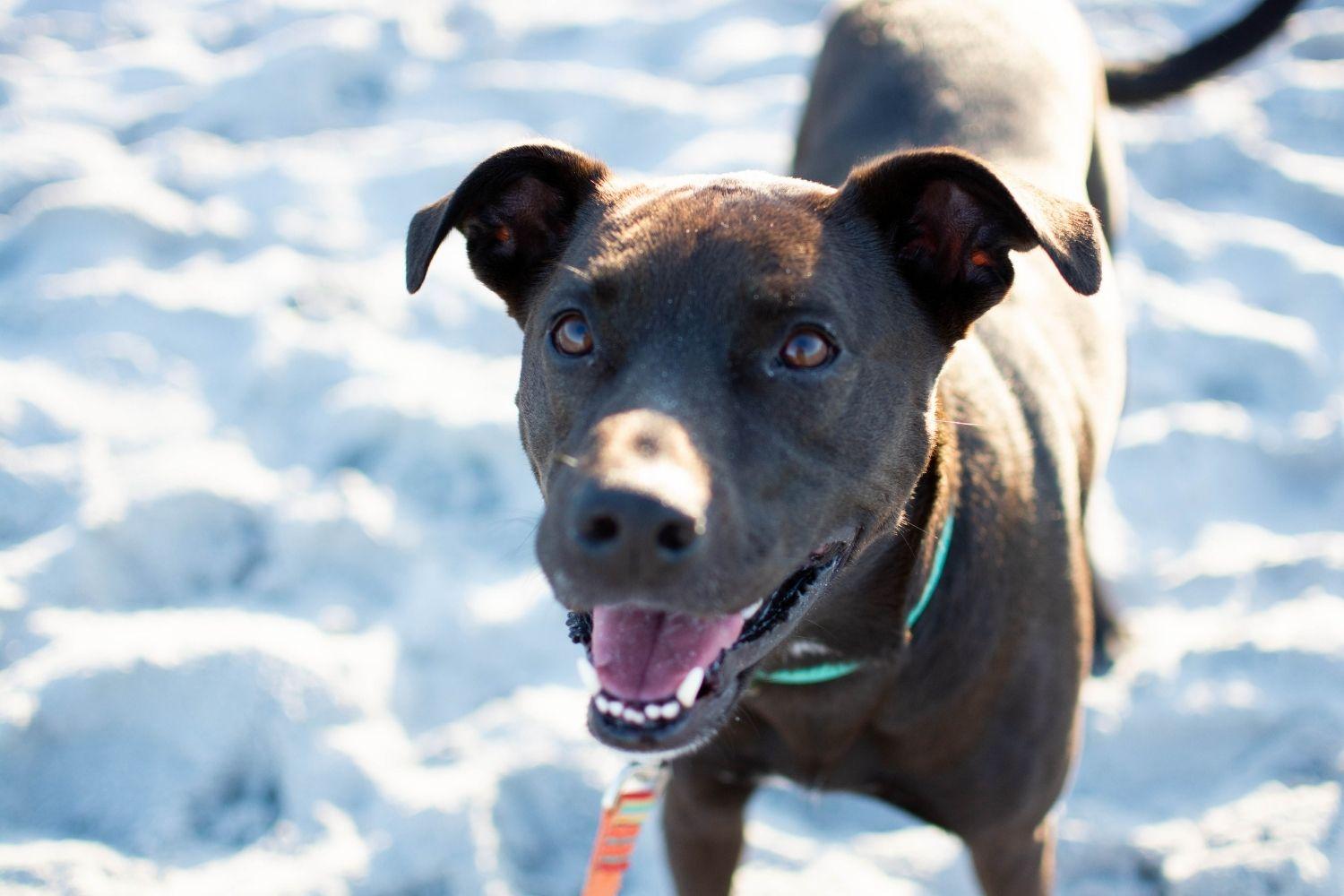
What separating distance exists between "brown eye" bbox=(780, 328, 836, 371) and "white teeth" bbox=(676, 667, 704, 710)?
53 cm

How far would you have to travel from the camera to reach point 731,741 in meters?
2.47

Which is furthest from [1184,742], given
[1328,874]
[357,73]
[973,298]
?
[357,73]

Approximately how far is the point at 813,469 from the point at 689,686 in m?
0.41

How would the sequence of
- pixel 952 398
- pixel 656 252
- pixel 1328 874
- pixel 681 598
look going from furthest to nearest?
pixel 1328 874 < pixel 952 398 < pixel 656 252 < pixel 681 598

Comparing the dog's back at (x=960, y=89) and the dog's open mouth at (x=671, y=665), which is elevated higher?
the dog's back at (x=960, y=89)

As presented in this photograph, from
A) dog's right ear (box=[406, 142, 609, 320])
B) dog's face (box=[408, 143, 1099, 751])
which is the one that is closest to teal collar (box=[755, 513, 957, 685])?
dog's face (box=[408, 143, 1099, 751])

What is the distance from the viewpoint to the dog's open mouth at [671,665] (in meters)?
1.90

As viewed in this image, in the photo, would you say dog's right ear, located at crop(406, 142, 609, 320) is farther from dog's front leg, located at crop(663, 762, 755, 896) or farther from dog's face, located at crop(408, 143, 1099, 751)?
dog's front leg, located at crop(663, 762, 755, 896)

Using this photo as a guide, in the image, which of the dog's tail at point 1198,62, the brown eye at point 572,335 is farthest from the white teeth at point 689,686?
the dog's tail at point 1198,62

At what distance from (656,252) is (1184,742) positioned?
2.18 meters

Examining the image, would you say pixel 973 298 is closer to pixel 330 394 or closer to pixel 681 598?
pixel 681 598

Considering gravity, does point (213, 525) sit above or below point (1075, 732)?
below

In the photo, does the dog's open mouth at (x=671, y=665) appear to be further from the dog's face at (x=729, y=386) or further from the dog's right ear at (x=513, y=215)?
the dog's right ear at (x=513, y=215)

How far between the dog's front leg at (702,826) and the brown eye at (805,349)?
1.02m
